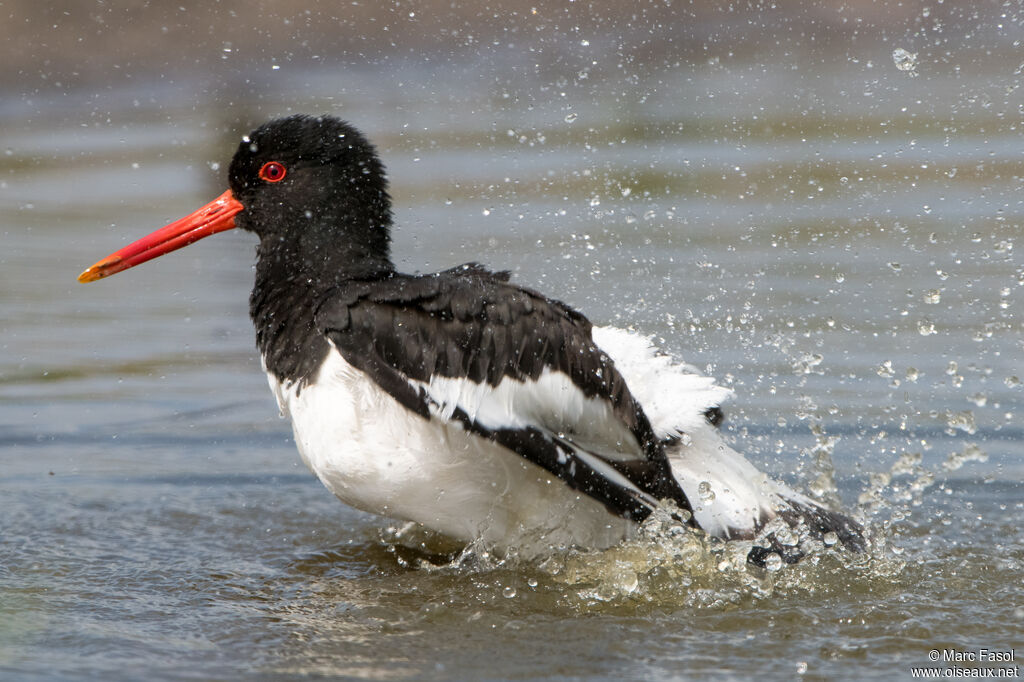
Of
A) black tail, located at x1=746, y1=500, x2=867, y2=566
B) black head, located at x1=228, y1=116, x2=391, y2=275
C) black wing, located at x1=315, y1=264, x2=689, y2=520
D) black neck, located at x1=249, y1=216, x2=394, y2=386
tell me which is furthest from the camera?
black head, located at x1=228, y1=116, x2=391, y2=275

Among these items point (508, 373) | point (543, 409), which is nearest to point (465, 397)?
point (508, 373)

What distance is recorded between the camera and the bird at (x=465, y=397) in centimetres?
439

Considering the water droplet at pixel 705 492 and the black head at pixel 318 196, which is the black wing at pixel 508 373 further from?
the black head at pixel 318 196

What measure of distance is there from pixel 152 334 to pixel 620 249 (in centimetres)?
271

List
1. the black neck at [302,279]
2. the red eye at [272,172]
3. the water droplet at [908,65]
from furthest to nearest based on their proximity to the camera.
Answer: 1. the water droplet at [908,65]
2. the red eye at [272,172]
3. the black neck at [302,279]

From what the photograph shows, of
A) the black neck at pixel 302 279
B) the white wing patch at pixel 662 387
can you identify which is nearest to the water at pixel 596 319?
the white wing patch at pixel 662 387

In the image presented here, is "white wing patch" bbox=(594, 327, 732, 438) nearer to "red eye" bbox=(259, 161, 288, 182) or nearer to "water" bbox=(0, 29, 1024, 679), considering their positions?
"water" bbox=(0, 29, 1024, 679)

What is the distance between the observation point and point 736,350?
693 cm

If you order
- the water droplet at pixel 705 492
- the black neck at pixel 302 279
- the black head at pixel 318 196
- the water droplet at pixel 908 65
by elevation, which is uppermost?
the water droplet at pixel 908 65

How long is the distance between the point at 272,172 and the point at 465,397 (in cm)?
126

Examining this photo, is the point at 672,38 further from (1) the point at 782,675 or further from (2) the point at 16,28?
(1) the point at 782,675

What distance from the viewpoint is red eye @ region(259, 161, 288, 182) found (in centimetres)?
505

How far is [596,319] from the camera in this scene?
281 inches

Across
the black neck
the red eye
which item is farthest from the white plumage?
the red eye
